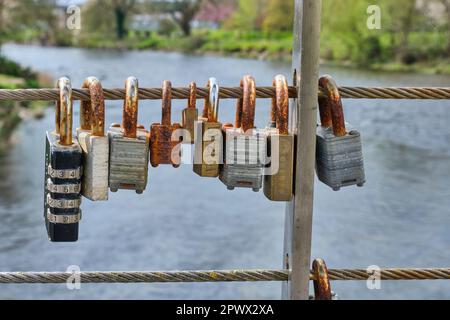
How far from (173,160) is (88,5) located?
53289mm

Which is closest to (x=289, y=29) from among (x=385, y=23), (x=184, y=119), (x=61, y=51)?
(x=385, y=23)

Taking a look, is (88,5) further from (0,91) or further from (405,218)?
(0,91)

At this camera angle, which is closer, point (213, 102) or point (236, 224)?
point (213, 102)

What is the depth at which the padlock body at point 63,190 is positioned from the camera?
5.63 ft

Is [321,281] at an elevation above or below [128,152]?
below

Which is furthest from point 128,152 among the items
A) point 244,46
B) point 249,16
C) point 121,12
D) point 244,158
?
point 249,16

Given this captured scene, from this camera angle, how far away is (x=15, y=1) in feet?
118

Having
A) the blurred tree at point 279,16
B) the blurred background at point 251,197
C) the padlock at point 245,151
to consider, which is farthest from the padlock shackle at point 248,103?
the blurred tree at point 279,16

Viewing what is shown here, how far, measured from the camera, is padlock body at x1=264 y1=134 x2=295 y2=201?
1801mm

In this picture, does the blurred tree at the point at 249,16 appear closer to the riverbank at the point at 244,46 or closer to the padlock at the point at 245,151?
the riverbank at the point at 244,46

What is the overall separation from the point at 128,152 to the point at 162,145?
11 centimetres

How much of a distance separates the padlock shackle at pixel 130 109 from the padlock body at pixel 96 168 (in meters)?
0.06

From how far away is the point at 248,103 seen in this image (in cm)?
181

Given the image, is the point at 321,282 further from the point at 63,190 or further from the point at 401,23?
the point at 401,23
